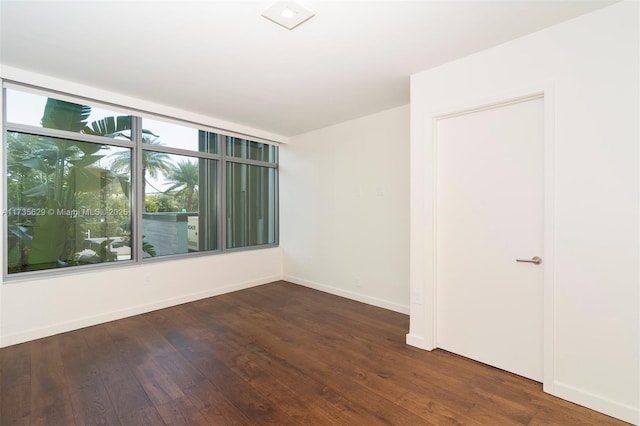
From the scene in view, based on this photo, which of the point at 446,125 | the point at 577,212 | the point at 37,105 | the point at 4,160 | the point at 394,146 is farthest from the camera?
the point at 394,146

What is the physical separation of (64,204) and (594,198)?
4.94 m

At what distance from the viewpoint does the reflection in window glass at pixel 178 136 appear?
13.1 ft

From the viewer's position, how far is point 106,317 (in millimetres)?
3471

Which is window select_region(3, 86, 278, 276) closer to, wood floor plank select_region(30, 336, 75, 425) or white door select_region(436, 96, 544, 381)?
wood floor plank select_region(30, 336, 75, 425)

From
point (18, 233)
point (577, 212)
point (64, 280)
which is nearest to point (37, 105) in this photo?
point (18, 233)

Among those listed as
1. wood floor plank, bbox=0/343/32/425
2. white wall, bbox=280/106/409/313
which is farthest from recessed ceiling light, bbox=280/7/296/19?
wood floor plank, bbox=0/343/32/425

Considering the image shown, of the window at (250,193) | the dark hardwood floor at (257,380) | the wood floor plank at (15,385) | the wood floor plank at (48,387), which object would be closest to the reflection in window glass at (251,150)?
the window at (250,193)

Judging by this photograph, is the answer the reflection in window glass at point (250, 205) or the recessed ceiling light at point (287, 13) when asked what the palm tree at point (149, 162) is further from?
the recessed ceiling light at point (287, 13)

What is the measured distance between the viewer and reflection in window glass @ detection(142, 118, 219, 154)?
398cm

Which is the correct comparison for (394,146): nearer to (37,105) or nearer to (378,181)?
(378,181)

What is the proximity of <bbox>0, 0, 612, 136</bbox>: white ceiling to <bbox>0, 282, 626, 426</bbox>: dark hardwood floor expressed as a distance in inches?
105

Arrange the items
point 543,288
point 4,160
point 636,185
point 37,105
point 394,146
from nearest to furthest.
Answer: point 636,185 → point 543,288 → point 4,160 → point 37,105 → point 394,146

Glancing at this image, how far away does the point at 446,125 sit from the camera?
2.77 meters

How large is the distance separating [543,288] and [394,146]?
2333 mm
